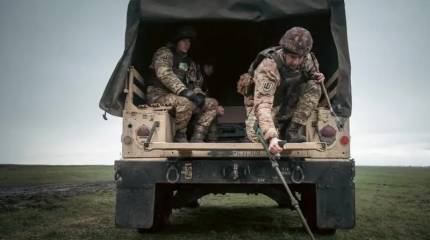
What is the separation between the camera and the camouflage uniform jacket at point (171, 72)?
194 inches

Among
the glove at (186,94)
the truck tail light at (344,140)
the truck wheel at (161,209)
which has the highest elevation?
the glove at (186,94)

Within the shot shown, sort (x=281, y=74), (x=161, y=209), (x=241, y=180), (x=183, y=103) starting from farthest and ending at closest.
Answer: (x=161, y=209) → (x=183, y=103) → (x=281, y=74) → (x=241, y=180)

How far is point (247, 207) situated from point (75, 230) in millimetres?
3881

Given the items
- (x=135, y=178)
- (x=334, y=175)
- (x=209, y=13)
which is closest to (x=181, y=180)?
(x=135, y=178)

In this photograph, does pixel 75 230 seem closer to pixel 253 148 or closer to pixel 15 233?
pixel 15 233

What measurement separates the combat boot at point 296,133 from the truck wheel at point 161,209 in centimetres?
159

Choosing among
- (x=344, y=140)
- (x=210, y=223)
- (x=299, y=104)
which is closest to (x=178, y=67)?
(x=299, y=104)

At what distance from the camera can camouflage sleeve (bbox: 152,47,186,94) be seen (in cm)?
491

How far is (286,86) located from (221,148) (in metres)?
1.06

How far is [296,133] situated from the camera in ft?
15.5

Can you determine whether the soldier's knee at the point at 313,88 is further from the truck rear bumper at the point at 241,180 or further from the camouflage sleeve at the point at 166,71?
the camouflage sleeve at the point at 166,71

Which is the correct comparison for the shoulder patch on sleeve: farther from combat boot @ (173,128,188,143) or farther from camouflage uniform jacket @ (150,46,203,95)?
combat boot @ (173,128,188,143)

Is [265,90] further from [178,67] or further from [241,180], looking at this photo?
[178,67]

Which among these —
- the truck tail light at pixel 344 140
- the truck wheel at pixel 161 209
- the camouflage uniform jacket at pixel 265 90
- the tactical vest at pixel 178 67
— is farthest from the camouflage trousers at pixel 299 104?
the truck wheel at pixel 161 209
